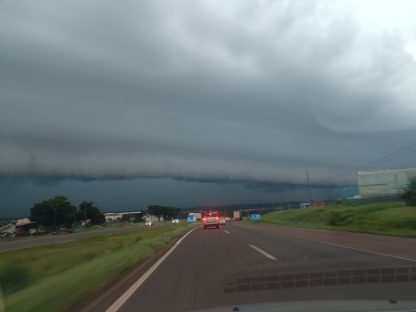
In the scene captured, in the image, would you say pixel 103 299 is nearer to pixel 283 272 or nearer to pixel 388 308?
pixel 283 272

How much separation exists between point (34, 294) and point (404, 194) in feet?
160

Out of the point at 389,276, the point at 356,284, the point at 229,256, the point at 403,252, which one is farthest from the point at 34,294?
the point at 403,252

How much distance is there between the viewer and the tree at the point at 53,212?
395 feet

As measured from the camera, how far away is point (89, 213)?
136625 millimetres

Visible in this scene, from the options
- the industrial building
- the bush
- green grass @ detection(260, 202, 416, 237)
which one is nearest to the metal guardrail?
green grass @ detection(260, 202, 416, 237)

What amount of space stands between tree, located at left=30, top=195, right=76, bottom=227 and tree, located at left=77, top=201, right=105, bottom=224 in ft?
22.2

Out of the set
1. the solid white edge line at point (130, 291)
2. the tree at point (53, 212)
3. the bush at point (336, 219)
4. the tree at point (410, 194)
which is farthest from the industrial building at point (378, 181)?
the solid white edge line at point (130, 291)

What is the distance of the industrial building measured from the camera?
96.3 meters

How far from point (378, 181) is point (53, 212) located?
67.8 m

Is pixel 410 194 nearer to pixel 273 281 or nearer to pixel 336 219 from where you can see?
pixel 336 219

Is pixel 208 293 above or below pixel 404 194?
below

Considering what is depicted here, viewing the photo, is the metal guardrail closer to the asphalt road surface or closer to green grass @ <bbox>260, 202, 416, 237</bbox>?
the asphalt road surface

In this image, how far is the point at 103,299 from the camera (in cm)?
1138

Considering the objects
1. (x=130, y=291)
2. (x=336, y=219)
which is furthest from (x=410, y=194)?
(x=130, y=291)
